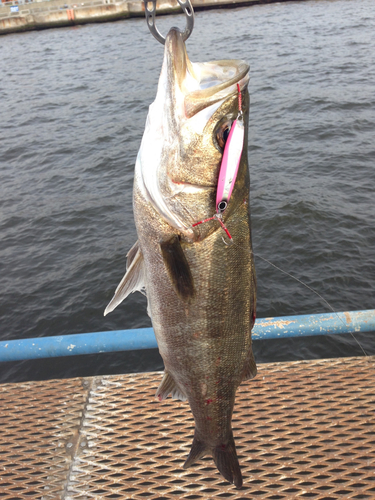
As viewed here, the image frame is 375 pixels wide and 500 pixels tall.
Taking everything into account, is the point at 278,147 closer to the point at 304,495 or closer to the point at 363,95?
the point at 363,95

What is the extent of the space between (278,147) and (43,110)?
11354mm

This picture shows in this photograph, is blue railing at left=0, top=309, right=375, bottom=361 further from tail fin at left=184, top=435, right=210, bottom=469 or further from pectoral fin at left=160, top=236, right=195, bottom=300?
pectoral fin at left=160, top=236, right=195, bottom=300

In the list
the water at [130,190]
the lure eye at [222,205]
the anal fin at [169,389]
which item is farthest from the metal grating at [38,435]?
the water at [130,190]

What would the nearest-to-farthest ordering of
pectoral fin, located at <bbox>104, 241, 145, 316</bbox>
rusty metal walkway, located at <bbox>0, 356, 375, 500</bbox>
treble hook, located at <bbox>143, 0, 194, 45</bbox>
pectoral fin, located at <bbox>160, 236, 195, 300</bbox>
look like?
1. treble hook, located at <bbox>143, 0, 194, 45</bbox>
2. pectoral fin, located at <bbox>160, 236, 195, 300</bbox>
3. pectoral fin, located at <bbox>104, 241, 145, 316</bbox>
4. rusty metal walkway, located at <bbox>0, 356, 375, 500</bbox>

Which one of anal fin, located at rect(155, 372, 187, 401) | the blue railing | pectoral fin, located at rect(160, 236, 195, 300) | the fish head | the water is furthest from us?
the water

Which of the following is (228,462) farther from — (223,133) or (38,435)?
(223,133)

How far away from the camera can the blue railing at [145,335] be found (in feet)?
11.2

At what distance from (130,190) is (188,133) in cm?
Answer: 1055

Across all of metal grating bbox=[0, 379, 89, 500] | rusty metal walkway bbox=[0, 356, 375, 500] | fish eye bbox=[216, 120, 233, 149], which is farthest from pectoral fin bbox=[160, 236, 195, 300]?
metal grating bbox=[0, 379, 89, 500]

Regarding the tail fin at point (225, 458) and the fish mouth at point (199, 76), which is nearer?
the fish mouth at point (199, 76)

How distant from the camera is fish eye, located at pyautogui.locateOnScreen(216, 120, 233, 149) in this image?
2096 mm

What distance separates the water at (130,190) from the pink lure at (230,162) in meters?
5.97

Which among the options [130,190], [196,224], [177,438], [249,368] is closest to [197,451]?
[249,368]

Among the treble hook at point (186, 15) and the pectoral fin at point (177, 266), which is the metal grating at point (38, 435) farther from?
the treble hook at point (186, 15)
